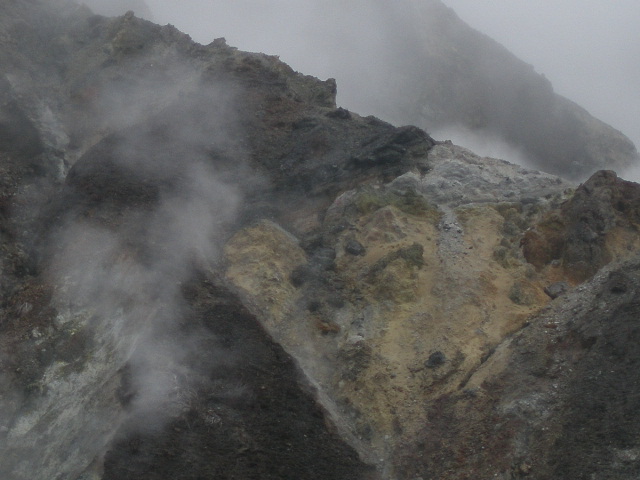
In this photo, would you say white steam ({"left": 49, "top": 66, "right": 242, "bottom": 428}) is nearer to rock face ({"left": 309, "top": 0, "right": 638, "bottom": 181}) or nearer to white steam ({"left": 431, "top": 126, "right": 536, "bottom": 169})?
white steam ({"left": 431, "top": 126, "right": 536, "bottom": 169})

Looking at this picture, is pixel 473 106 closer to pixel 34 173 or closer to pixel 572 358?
pixel 34 173

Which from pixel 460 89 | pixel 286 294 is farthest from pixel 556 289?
pixel 460 89

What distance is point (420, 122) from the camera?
65562 mm

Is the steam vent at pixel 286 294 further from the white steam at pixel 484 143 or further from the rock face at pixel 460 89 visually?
the rock face at pixel 460 89

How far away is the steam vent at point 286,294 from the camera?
61.4ft

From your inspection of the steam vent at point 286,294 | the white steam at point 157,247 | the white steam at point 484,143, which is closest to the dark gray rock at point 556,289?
the steam vent at point 286,294

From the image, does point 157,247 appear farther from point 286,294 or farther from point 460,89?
point 460,89

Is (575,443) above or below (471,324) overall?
below

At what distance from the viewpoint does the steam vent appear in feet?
61.4

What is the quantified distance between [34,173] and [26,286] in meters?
7.43

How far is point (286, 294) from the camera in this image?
2448 centimetres

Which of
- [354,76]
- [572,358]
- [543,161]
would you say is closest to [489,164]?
[572,358]

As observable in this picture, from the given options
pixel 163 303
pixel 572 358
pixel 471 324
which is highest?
pixel 163 303

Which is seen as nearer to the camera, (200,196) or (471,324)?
(471,324)
